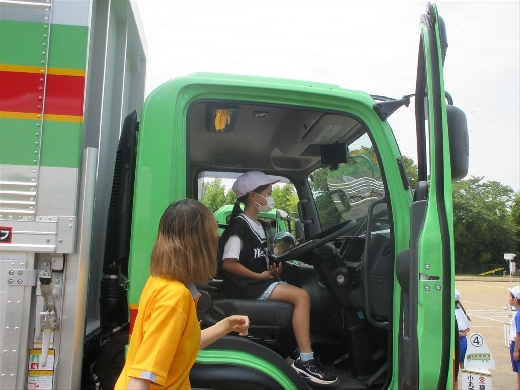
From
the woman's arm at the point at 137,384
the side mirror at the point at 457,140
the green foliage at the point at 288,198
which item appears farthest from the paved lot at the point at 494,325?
the woman's arm at the point at 137,384

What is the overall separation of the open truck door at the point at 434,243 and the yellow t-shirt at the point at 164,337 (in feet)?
2.86

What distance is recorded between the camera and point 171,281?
1662 mm

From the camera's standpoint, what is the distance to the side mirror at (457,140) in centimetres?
201

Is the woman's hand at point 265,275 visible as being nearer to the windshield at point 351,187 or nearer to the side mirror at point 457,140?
the windshield at point 351,187

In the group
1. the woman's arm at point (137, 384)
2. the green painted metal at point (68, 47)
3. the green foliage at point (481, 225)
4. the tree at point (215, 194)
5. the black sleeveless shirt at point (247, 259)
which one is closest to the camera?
the woman's arm at point (137, 384)

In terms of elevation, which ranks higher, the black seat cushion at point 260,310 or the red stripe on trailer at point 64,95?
the red stripe on trailer at point 64,95

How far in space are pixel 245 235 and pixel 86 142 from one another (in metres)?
1.08

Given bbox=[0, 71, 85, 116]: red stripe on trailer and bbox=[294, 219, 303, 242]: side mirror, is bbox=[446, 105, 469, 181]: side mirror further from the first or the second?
bbox=[294, 219, 303, 242]: side mirror

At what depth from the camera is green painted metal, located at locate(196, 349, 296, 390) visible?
2.23 meters

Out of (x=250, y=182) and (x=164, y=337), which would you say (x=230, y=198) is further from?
(x=164, y=337)

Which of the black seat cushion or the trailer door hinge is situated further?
the black seat cushion

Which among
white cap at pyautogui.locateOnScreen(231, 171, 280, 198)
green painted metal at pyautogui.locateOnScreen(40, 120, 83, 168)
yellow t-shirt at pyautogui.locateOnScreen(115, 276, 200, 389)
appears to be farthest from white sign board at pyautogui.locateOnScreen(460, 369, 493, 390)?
green painted metal at pyautogui.locateOnScreen(40, 120, 83, 168)

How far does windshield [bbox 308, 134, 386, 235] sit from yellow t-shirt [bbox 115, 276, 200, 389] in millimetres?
1406

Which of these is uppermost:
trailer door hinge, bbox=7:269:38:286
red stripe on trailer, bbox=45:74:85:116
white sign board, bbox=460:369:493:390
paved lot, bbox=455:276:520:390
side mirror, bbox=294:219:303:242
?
red stripe on trailer, bbox=45:74:85:116
